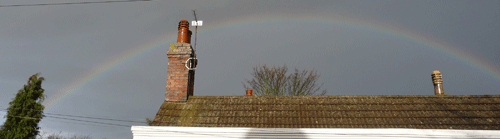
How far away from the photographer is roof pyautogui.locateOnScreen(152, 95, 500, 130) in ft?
26.8

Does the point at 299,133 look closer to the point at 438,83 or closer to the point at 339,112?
the point at 339,112

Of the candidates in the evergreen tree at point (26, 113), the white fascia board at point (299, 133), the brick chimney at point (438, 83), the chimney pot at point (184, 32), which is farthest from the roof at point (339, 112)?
the evergreen tree at point (26, 113)

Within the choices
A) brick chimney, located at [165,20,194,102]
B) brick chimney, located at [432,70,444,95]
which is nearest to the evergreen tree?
brick chimney, located at [165,20,194,102]

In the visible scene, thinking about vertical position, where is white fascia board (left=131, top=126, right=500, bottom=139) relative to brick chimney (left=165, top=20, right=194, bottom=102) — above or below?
below

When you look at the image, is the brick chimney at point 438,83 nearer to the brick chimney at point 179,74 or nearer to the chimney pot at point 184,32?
the brick chimney at point 179,74

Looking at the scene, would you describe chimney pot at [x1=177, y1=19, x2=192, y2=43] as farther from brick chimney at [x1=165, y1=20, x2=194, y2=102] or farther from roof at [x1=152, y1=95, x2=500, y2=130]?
roof at [x1=152, y1=95, x2=500, y2=130]

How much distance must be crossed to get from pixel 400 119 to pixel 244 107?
4.41 metres

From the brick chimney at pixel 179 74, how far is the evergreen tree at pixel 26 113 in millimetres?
9327

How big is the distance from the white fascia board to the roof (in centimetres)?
27

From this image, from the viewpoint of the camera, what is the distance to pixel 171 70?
1003cm

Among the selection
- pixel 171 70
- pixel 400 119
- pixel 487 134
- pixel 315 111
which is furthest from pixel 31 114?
pixel 487 134

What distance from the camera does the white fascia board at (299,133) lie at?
7.59 metres

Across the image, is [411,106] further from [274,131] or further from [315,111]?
[274,131]

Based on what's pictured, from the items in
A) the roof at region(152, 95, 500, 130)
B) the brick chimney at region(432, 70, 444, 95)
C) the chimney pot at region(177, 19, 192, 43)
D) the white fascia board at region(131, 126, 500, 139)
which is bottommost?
the white fascia board at region(131, 126, 500, 139)
